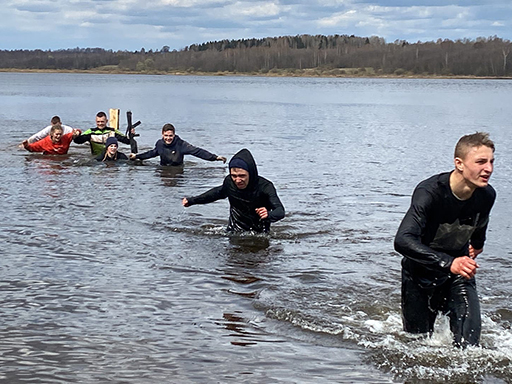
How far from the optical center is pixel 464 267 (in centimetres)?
595

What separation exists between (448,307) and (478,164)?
1.30m

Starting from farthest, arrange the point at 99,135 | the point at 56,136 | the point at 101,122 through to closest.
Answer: the point at 56,136 < the point at 99,135 < the point at 101,122

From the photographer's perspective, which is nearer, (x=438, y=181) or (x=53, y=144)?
(x=438, y=181)

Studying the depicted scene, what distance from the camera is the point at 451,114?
5272 centimetres

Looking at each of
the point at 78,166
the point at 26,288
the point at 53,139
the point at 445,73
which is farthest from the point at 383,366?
the point at 445,73

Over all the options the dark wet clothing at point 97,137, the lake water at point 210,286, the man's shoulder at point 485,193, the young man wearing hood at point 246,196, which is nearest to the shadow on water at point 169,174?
the lake water at point 210,286

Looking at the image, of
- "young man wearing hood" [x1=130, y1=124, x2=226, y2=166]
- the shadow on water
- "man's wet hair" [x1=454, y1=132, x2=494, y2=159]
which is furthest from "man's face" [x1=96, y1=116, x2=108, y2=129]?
"man's wet hair" [x1=454, y1=132, x2=494, y2=159]

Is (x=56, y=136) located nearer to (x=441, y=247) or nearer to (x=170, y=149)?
(x=170, y=149)

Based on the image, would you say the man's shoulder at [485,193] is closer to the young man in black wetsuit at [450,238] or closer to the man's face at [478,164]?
the young man in black wetsuit at [450,238]

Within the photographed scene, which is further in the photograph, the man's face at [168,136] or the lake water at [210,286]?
the man's face at [168,136]

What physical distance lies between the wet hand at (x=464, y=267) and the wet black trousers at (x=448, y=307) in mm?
551

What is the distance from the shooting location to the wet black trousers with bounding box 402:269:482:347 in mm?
6496

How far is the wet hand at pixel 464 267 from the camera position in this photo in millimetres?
5945

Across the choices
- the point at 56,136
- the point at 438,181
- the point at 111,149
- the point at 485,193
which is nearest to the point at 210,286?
the point at 438,181
